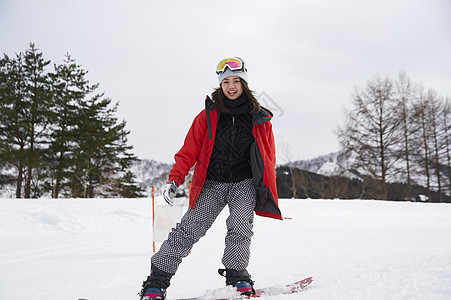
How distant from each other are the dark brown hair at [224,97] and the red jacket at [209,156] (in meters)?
0.04

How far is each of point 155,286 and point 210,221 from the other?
58 cm

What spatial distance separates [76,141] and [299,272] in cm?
2172

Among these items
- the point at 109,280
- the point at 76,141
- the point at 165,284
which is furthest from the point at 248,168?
the point at 76,141

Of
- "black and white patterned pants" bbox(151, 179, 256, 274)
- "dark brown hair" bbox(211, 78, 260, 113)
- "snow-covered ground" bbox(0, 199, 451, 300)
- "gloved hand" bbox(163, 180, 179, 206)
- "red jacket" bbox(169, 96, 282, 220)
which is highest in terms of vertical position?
"dark brown hair" bbox(211, 78, 260, 113)

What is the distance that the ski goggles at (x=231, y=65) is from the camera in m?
2.57

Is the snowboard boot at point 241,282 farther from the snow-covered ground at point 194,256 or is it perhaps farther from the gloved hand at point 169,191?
the gloved hand at point 169,191

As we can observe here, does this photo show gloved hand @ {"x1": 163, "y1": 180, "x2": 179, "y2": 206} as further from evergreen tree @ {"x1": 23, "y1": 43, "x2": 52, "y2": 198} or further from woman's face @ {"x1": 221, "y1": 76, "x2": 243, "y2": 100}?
evergreen tree @ {"x1": 23, "y1": 43, "x2": 52, "y2": 198}

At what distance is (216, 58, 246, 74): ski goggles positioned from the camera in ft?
8.43

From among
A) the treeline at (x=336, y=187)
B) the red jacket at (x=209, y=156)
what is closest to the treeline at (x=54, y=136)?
the treeline at (x=336, y=187)

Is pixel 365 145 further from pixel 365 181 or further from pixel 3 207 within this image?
pixel 3 207

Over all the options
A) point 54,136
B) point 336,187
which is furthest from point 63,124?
point 336,187

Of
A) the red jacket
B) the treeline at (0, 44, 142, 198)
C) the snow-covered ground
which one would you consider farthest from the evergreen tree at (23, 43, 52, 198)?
the red jacket

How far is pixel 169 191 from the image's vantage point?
2314mm

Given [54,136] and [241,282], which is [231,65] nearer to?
[241,282]
